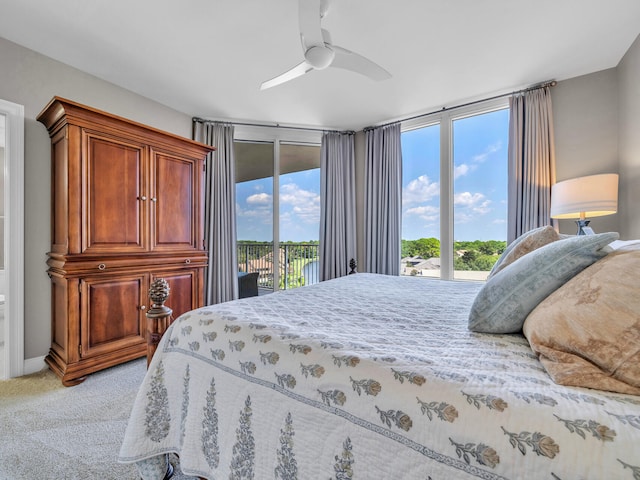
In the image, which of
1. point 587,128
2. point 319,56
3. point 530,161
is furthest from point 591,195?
point 319,56

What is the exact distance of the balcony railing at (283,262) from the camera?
4.00 m

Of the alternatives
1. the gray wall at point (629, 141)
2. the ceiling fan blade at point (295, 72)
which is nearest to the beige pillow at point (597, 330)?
the ceiling fan blade at point (295, 72)

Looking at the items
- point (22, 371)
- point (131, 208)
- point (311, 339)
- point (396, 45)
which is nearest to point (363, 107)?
point (396, 45)

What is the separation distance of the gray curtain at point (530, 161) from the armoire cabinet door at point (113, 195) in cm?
356

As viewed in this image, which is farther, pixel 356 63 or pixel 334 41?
pixel 334 41

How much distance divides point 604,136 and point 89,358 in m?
4.70

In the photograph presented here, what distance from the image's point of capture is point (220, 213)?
3.53 m

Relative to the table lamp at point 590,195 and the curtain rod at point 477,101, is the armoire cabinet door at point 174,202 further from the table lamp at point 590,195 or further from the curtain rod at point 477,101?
the table lamp at point 590,195

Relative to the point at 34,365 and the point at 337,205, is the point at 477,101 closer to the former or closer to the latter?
the point at 337,205

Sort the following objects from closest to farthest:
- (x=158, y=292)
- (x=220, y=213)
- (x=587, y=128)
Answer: (x=158, y=292) < (x=587, y=128) < (x=220, y=213)

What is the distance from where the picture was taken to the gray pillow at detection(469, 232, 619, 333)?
2.70ft

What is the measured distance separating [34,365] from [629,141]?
512cm

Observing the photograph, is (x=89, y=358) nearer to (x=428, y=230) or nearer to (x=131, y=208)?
(x=131, y=208)

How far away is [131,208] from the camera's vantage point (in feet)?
7.72
